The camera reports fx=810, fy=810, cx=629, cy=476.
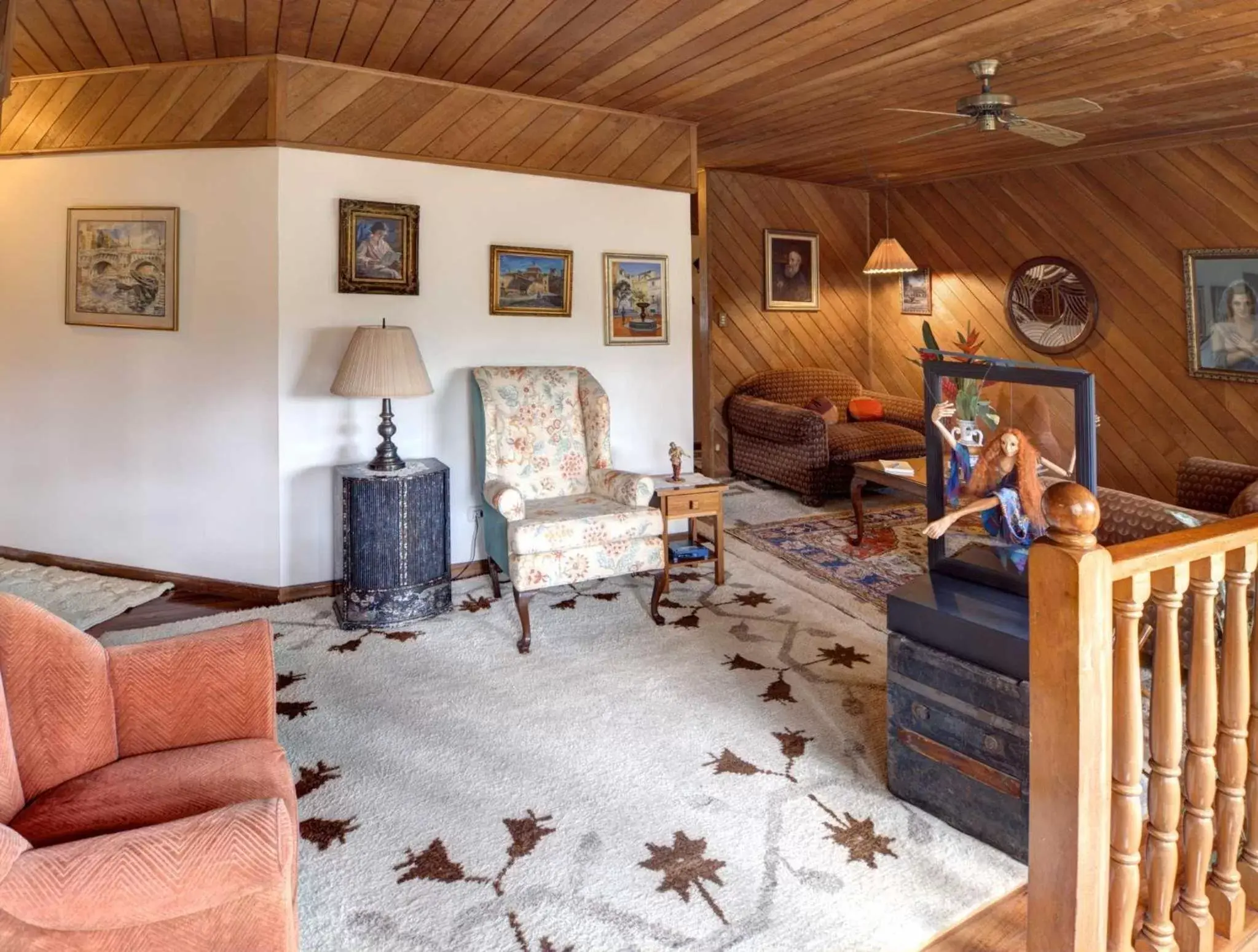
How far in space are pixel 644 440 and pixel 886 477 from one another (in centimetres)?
148

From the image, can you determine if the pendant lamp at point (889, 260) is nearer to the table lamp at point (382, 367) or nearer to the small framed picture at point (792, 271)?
the small framed picture at point (792, 271)

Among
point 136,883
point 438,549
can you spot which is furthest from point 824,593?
point 136,883

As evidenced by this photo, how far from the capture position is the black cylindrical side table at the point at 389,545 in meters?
3.72

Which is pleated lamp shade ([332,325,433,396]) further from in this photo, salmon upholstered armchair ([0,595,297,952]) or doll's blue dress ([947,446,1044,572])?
doll's blue dress ([947,446,1044,572])

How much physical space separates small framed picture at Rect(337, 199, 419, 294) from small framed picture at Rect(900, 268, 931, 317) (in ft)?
16.0

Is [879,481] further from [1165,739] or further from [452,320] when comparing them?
[1165,739]

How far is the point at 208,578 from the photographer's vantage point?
169 inches

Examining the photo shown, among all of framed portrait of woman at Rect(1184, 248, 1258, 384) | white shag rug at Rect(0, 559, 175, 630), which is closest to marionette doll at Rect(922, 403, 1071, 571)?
white shag rug at Rect(0, 559, 175, 630)

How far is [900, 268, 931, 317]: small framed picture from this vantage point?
7.40m

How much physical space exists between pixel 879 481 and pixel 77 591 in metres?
4.46

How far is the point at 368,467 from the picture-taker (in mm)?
3938

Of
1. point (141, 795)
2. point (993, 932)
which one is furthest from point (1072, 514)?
point (141, 795)

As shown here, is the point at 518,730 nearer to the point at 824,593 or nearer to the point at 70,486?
the point at 824,593

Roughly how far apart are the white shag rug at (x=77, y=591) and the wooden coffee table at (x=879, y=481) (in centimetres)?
397
